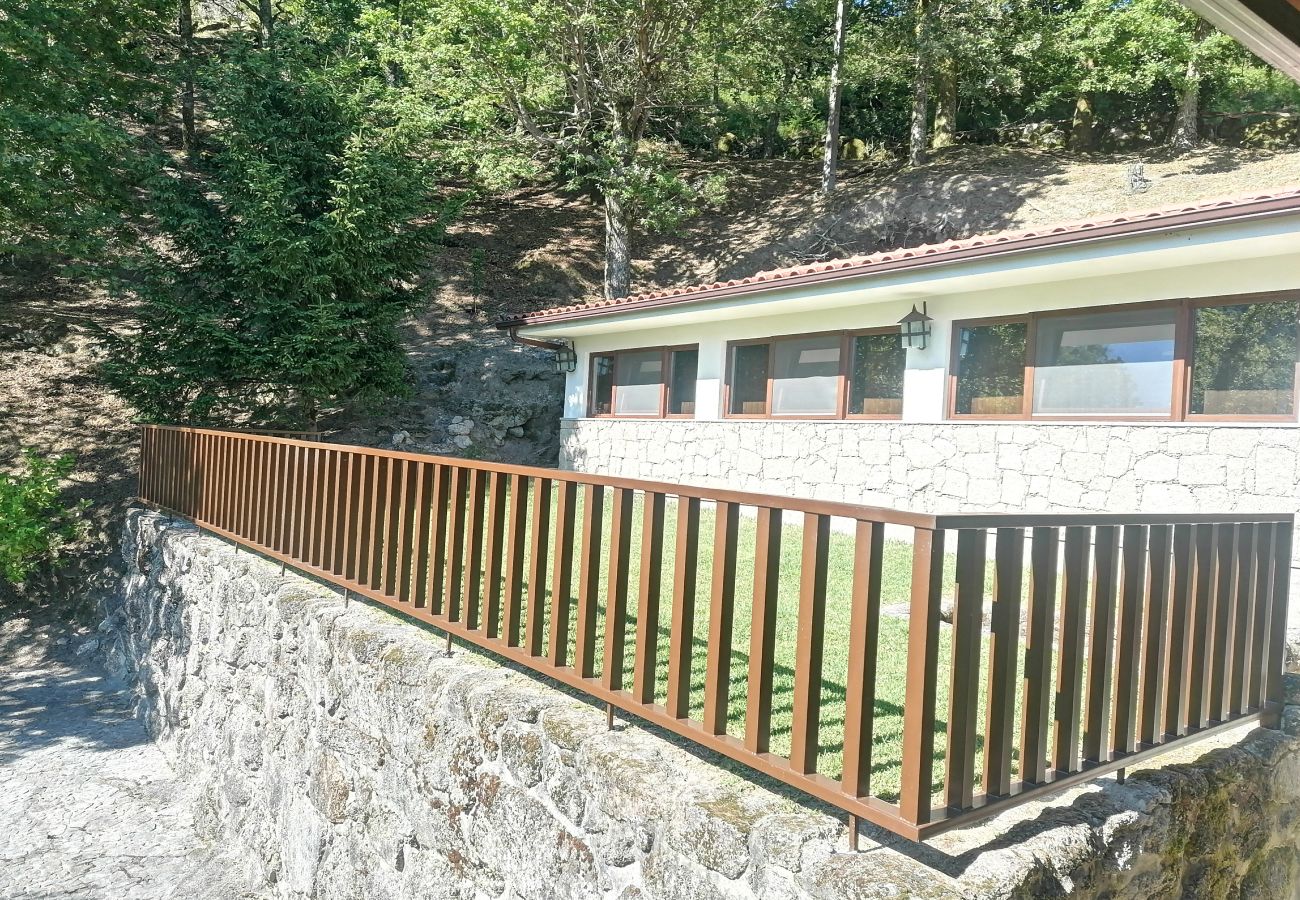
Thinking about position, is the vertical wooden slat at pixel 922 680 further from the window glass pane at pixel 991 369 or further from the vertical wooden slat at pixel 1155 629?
the window glass pane at pixel 991 369

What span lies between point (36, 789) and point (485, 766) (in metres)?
4.72

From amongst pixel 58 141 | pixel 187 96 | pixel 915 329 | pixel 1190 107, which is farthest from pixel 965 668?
pixel 187 96

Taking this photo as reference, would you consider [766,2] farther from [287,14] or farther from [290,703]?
[290,703]

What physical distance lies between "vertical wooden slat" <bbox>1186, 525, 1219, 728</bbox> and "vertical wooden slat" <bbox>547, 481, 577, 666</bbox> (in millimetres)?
2156

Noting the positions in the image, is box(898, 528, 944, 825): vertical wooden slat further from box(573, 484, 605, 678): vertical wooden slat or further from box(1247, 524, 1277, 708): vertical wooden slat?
box(1247, 524, 1277, 708): vertical wooden slat

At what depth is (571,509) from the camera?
297cm

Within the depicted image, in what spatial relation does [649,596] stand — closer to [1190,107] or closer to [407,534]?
[407,534]

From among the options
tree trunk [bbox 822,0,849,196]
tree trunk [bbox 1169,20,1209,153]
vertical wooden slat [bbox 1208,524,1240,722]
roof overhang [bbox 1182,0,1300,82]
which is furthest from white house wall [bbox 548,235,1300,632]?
tree trunk [bbox 1169,20,1209,153]

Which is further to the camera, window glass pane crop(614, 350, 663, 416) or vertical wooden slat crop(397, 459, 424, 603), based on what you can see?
window glass pane crop(614, 350, 663, 416)

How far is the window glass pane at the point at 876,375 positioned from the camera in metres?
8.69

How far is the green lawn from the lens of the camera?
9.46 ft

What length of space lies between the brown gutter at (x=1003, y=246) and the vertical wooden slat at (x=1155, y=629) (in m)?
4.08

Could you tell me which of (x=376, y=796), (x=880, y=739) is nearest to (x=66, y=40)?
(x=376, y=796)

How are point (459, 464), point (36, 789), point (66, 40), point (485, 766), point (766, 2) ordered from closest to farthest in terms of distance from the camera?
point (485, 766) < point (459, 464) < point (36, 789) < point (66, 40) < point (766, 2)
